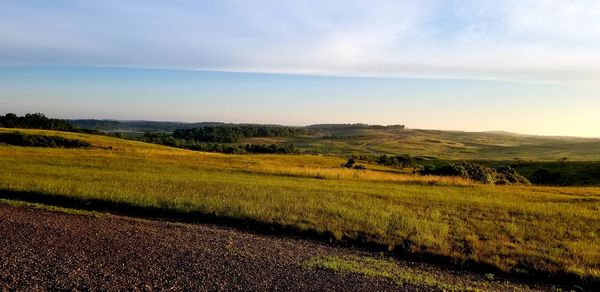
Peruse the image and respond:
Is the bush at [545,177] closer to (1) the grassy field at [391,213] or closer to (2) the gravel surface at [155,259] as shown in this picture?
(1) the grassy field at [391,213]

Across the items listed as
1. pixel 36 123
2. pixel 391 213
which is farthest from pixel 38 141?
pixel 391 213

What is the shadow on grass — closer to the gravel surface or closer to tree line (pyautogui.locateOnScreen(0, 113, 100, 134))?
the gravel surface

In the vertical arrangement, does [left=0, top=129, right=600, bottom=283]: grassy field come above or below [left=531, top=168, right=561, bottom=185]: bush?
above

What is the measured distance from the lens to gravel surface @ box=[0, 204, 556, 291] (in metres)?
10.6

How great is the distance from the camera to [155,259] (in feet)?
40.3

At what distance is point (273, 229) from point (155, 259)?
587cm

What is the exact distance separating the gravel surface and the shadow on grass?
840mm

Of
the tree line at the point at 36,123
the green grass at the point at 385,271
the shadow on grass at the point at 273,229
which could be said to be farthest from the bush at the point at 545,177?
the tree line at the point at 36,123

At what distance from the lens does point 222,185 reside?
27594 millimetres

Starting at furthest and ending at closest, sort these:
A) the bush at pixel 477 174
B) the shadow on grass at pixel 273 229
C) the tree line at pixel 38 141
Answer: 1. the tree line at pixel 38 141
2. the bush at pixel 477 174
3. the shadow on grass at pixel 273 229

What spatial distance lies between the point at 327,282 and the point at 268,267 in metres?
1.68

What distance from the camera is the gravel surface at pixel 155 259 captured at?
34.9 feet

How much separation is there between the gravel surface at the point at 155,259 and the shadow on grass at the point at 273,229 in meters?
0.84

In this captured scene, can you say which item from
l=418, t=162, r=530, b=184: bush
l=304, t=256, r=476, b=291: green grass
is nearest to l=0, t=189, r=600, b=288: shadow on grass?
l=304, t=256, r=476, b=291: green grass
